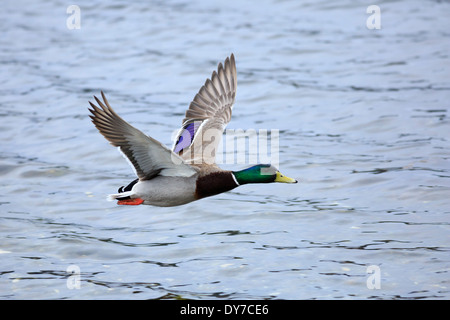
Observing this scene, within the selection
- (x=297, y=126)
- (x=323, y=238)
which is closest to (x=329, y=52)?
(x=297, y=126)

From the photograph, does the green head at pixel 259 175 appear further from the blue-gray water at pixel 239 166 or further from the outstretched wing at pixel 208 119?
the blue-gray water at pixel 239 166

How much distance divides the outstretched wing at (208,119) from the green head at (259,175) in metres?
0.48

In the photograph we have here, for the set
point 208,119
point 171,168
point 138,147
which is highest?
point 208,119

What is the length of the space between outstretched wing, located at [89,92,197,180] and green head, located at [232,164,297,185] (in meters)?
0.44

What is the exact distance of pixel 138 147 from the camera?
7281 mm

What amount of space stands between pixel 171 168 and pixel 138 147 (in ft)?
1.41

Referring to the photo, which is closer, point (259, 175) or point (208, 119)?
point (259, 175)

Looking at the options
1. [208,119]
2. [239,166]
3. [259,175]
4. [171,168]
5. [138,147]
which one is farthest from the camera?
[239,166]

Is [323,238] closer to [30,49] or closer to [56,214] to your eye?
[56,214]

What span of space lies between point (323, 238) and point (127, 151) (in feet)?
7.57

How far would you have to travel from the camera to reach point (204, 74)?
572 inches

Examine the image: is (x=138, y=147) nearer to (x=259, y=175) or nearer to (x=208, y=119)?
(x=259, y=175)

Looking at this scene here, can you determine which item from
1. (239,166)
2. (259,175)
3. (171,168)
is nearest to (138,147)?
(171,168)

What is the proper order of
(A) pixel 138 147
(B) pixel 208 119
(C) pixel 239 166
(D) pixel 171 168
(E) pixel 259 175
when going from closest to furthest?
(A) pixel 138 147 → (D) pixel 171 168 → (E) pixel 259 175 → (B) pixel 208 119 → (C) pixel 239 166
